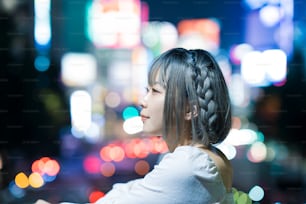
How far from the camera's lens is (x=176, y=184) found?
940mm

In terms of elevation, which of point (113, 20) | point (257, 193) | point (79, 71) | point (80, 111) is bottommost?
point (257, 193)

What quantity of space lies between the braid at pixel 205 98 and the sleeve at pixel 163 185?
68 mm

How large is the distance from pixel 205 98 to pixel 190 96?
0.02 metres

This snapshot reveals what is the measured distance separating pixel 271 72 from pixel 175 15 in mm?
828

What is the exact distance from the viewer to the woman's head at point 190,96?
984mm

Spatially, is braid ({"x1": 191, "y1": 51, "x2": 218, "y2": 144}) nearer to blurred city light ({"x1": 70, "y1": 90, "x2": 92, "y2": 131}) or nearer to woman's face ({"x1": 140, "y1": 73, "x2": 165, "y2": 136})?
woman's face ({"x1": 140, "y1": 73, "x2": 165, "y2": 136})

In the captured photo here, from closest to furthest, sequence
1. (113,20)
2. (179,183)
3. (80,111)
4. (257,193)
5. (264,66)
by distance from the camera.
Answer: (179,183) → (257,193) → (264,66) → (80,111) → (113,20)

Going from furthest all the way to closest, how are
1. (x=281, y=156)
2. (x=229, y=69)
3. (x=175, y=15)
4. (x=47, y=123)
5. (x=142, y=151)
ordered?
(x=142, y=151), (x=47, y=123), (x=281, y=156), (x=229, y=69), (x=175, y=15)

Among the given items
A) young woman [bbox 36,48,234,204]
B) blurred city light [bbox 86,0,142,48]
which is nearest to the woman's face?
young woman [bbox 36,48,234,204]

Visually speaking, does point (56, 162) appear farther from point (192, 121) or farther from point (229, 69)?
point (192, 121)

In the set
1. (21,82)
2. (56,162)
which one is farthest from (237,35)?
(56,162)

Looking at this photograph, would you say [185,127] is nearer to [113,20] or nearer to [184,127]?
[184,127]

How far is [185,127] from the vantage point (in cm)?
101

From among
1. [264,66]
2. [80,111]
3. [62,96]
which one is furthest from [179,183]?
[62,96]
